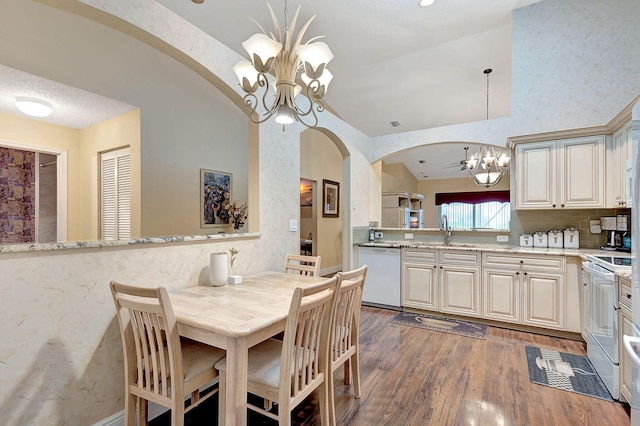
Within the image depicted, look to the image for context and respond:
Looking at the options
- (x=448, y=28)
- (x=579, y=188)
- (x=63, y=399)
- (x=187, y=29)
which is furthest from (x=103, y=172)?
(x=579, y=188)

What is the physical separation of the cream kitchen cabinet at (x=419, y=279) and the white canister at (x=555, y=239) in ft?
4.07

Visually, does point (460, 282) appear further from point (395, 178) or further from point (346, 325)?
point (395, 178)

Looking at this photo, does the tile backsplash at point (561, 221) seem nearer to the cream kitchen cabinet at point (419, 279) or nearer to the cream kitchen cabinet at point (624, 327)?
the cream kitchen cabinet at point (419, 279)

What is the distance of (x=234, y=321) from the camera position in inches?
55.2

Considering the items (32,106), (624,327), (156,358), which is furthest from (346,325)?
(32,106)

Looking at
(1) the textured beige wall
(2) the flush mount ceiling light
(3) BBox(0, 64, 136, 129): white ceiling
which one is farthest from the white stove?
(1) the textured beige wall

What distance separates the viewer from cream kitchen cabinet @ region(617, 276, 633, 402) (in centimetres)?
188

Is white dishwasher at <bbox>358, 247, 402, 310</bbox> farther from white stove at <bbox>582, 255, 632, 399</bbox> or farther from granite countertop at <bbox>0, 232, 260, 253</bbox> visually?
granite countertop at <bbox>0, 232, 260, 253</bbox>

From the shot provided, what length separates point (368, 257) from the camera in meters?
4.22

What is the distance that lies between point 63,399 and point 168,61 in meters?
3.44

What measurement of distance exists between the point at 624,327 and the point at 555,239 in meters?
1.61

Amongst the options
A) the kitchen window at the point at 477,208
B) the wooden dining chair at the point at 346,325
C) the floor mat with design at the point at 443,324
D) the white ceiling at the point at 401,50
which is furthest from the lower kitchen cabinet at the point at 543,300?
the kitchen window at the point at 477,208

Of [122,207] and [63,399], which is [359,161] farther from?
[63,399]

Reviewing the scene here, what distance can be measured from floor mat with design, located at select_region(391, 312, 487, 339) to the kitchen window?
5.81m
